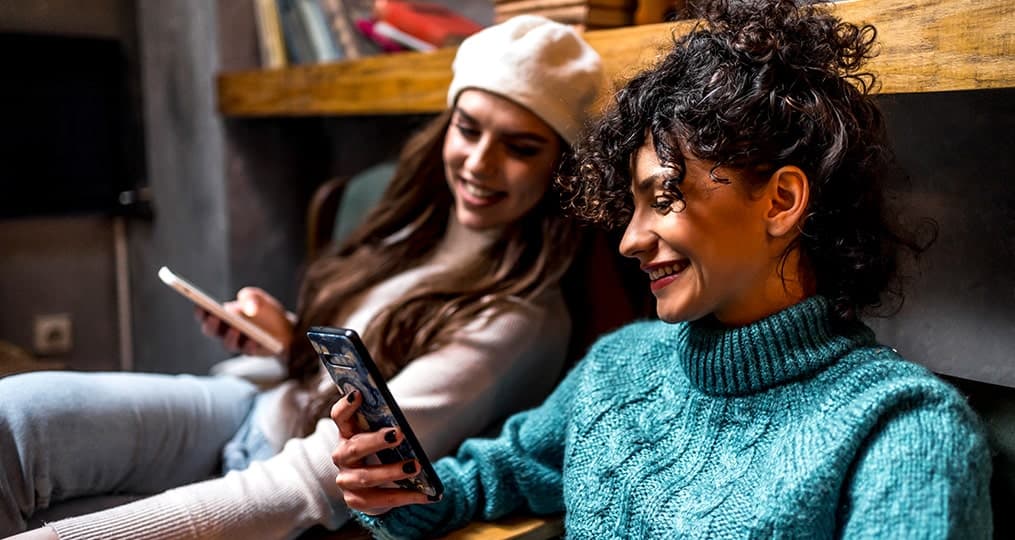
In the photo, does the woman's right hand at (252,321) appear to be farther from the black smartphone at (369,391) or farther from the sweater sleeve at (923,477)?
the sweater sleeve at (923,477)

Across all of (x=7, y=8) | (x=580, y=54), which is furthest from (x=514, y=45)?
(x=7, y=8)

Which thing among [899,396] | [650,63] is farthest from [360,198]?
[899,396]

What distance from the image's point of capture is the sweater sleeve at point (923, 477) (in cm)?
69

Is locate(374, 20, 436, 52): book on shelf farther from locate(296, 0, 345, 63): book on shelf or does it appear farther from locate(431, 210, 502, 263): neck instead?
locate(431, 210, 502, 263): neck

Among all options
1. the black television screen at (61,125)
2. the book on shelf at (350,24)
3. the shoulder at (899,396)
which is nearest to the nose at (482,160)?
the shoulder at (899,396)

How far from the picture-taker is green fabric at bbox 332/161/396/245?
1.95 metres

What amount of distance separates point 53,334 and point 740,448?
224 centimetres

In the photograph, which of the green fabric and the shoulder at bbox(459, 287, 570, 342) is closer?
the shoulder at bbox(459, 287, 570, 342)

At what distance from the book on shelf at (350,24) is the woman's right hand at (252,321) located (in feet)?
2.02

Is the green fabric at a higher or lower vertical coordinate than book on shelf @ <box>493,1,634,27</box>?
lower

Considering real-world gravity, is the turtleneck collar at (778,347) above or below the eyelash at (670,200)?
below

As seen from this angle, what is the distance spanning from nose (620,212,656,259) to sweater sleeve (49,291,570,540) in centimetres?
Answer: 39

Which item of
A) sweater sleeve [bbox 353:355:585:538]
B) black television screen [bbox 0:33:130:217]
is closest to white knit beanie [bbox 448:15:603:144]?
sweater sleeve [bbox 353:355:585:538]

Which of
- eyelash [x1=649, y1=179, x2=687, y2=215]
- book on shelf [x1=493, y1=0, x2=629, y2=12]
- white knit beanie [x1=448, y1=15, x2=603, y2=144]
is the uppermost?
book on shelf [x1=493, y1=0, x2=629, y2=12]
